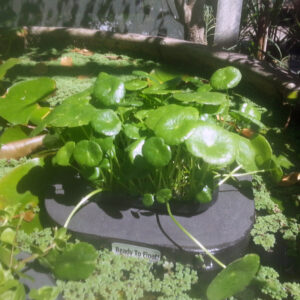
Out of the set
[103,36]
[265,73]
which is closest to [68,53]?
[103,36]

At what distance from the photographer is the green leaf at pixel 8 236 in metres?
0.78

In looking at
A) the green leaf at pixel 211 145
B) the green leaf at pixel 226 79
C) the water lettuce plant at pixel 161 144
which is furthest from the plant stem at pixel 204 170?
the green leaf at pixel 226 79

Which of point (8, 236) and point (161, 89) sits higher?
point (161, 89)

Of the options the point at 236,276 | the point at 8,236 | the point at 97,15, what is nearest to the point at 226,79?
the point at 236,276

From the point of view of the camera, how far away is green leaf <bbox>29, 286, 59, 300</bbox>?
71cm

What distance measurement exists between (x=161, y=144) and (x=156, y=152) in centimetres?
2

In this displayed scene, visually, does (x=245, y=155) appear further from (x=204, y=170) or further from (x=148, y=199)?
(x=148, y=199)

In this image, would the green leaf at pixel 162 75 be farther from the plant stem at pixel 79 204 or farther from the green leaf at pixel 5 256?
the green leaf at pixel 5 256

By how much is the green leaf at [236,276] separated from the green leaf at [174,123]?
0.29m

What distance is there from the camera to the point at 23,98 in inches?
50.3

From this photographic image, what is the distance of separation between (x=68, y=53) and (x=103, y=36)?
0.28 meters

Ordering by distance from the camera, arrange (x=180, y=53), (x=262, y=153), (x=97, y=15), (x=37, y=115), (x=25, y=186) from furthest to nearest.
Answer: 1. (x=97, y=15)
2. (x=180, y=53)
3. (x=37, y=115)
4. (x=25, y=186)
5. (x=262, y=153)

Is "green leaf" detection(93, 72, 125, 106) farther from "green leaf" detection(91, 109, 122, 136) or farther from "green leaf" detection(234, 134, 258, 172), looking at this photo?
"green leaf" detection(234, 134, 258, 172)

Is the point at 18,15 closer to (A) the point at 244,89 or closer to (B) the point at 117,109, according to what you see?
(A) the point at 244,89
